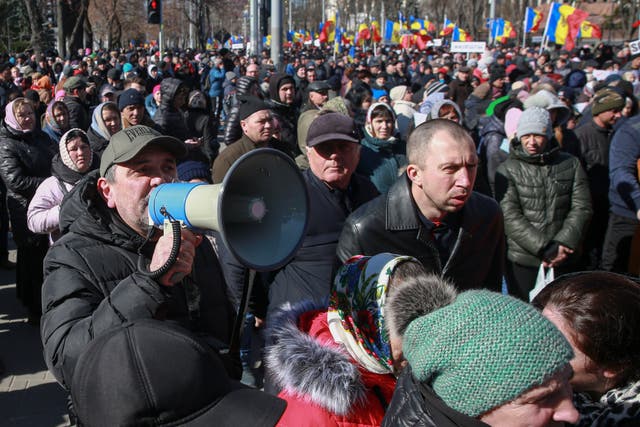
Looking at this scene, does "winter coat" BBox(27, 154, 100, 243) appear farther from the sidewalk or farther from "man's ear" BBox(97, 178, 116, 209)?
"man's ear" BBox(97, 178, 116, 209)

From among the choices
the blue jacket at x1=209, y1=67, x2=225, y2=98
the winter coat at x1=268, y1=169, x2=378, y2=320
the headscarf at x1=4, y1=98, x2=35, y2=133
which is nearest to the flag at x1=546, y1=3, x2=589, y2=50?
the blue jacket at x1=209, y1=67, x2=225, y2=98

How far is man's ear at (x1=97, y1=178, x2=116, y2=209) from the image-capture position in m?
2.29

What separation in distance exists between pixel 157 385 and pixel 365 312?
2.61 ft

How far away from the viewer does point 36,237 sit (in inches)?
216

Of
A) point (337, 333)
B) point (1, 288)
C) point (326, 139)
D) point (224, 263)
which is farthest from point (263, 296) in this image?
point (1, 288)

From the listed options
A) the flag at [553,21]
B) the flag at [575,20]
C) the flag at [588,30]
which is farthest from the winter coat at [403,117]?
the flag at [588,30]

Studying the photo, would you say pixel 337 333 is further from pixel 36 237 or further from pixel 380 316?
pixel 36 237

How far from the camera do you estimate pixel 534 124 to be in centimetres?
465

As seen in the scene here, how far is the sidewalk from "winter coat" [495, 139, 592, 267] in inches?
126

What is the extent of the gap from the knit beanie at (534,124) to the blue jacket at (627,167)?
0.86 metres

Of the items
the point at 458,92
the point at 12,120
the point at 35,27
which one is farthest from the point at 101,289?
the point at 35,27

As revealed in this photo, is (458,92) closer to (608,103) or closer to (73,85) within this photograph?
(608,103)

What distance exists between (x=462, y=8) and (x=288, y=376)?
50.2 m

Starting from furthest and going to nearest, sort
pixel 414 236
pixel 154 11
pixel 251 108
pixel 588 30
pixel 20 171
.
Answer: pixel 588 30
pixel 154 11
pixel 20 171
pixel 251 108
pixel 414 236
